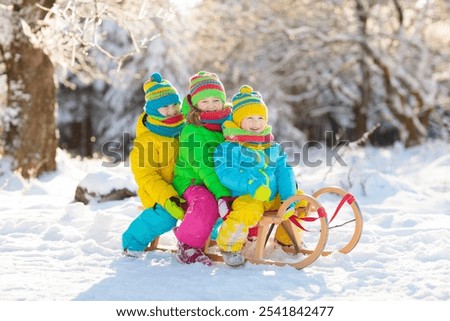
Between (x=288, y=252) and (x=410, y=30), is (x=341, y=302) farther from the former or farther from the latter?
(x=410, y=30)

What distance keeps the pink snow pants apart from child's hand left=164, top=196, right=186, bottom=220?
0.08 metres

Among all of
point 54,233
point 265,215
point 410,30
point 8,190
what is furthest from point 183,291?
point 410,30

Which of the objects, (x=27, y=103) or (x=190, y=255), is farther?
(x=27, y=103)

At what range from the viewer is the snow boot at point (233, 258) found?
384 centimetres

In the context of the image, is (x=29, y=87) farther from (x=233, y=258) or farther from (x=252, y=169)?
(x=233, y=258)

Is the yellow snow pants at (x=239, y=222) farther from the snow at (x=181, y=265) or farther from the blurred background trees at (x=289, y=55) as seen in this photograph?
the blurred background trees at (x=289, y=55)

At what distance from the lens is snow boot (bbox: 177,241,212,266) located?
397 centimetres

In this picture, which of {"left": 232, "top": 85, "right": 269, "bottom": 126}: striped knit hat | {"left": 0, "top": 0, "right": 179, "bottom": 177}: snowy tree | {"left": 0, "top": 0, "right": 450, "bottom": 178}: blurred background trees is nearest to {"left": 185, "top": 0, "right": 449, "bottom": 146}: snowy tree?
{"left": 0, "top": 0, "right": 450, "bottom": 178}: blurred background trees

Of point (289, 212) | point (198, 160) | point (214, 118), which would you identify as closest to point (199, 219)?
point (198, 160)

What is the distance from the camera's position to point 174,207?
404cm

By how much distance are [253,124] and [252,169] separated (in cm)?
30

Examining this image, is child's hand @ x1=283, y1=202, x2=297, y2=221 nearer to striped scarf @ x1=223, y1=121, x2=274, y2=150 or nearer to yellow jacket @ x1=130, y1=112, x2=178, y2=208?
striped scarf @ x1=223, y1=121, x2=274, y2=150

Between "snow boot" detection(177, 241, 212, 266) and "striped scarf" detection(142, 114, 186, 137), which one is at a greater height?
"striped scarf" detection(142, 114, 186, 137)

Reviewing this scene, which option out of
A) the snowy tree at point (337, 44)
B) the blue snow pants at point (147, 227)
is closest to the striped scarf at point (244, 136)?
the blue snow pants at point (147, 227)
